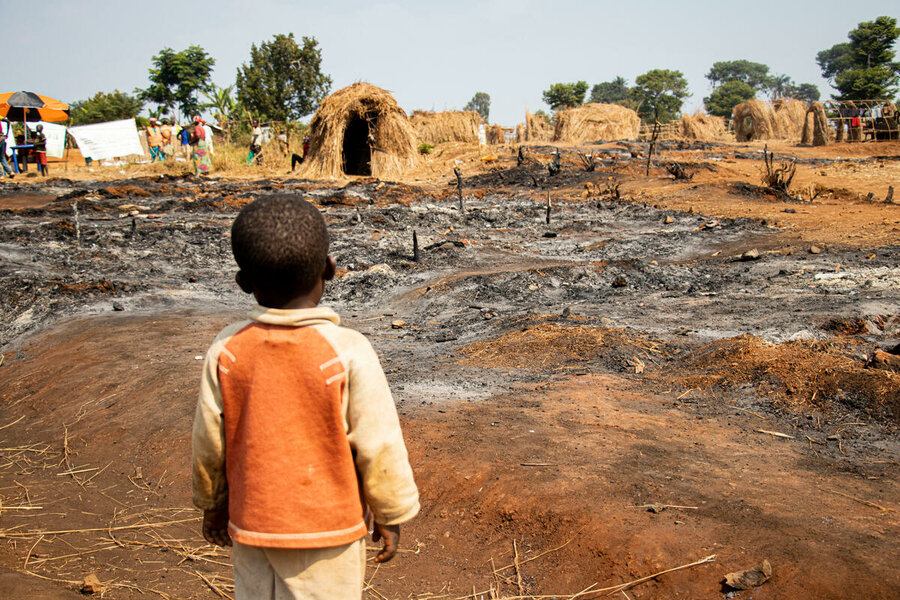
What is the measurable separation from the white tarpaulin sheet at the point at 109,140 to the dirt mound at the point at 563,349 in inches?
871

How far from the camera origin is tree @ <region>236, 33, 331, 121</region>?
38.1m

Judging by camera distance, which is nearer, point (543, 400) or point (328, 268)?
point (328, 268)

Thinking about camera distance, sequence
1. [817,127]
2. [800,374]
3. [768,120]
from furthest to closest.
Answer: [768,120], [817,127], [800,374]

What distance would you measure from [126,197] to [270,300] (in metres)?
16.0

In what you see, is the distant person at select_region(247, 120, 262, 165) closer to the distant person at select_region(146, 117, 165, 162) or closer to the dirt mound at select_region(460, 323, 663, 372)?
the distant person at select_region(146, 117, 165, 162)

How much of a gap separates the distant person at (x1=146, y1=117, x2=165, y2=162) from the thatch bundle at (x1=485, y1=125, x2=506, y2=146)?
15.6 metres

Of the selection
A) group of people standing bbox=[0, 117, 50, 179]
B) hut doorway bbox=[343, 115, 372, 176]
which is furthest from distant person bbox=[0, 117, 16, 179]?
hut doorway bbox=[343, 115, 372, 176]

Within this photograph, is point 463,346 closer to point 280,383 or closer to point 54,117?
point 280,383

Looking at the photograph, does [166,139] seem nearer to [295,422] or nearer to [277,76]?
[277,76]

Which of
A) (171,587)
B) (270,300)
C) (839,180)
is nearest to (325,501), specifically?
(270,300)

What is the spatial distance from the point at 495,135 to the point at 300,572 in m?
33.4

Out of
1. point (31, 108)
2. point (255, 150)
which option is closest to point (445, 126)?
point (255, 150)

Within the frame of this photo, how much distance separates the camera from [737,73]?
8919 centimetres

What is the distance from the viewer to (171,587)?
2.82 metres
